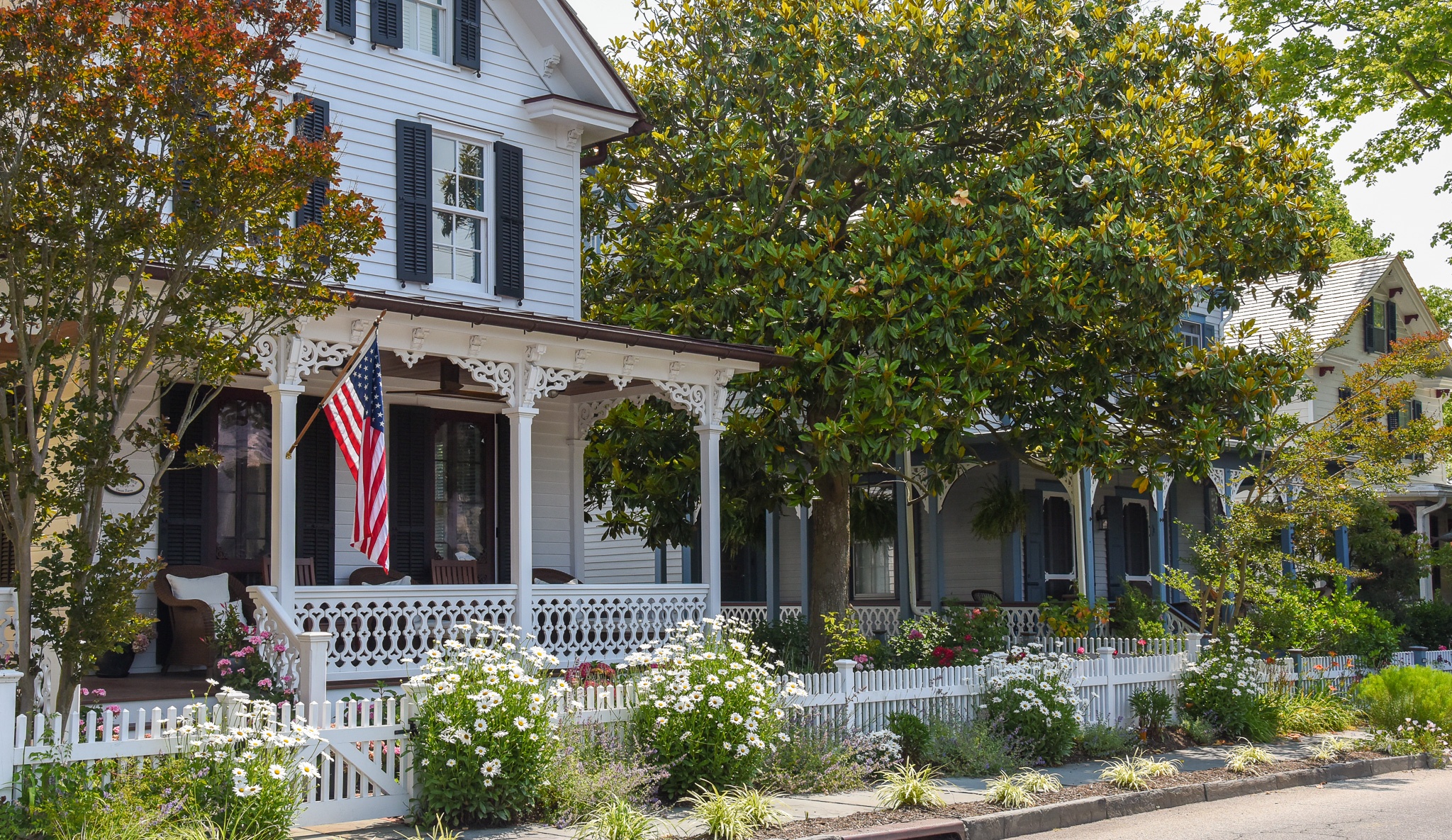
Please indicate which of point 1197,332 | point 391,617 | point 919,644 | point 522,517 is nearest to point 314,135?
point 522,517

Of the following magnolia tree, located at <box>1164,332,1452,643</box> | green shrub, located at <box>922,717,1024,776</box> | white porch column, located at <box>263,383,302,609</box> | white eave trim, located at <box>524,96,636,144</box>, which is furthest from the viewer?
magnolia tree, located at <box>1164,332,1452,643</box>

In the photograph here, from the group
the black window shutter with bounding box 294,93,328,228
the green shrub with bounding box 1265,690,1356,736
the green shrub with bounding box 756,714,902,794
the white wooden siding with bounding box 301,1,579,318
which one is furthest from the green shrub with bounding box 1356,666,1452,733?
the black window shutter with bounding box 294,93,328,228

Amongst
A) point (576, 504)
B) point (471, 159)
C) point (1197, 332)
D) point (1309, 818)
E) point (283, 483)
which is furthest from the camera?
point (1197, 332)

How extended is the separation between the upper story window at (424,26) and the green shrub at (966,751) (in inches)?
369

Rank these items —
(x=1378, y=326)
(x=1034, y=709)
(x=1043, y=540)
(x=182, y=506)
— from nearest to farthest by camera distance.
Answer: (x=1034, y=709), (x=182, y=506), (x=1043, y=540), (x=1378, y=326)

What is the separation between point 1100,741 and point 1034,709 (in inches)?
43.9

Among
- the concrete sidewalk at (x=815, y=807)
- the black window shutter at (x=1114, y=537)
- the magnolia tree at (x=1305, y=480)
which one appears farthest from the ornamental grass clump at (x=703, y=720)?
the black window shutter at (x=1114, y=537)

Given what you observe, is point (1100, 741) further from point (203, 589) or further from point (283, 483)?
point (203, 589)

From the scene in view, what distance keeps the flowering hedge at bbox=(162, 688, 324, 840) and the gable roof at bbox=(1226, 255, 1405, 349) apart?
87.9 feet

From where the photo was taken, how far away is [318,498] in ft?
48.1

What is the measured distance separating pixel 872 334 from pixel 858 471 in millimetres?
1917

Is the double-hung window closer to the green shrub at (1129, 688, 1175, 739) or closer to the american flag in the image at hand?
the american flag

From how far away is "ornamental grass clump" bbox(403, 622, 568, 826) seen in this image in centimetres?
923

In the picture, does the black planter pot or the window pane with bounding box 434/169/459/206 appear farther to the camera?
the window pane with bounding box 434/169/459/206
